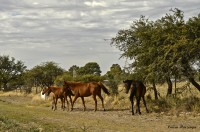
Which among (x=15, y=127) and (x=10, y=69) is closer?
(x=15, y=127)

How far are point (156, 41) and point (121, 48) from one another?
5.54 metres

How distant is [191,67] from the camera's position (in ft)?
66.8

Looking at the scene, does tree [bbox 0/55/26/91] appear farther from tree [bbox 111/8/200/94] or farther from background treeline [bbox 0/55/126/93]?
tree [bbox 111/8/200/94]

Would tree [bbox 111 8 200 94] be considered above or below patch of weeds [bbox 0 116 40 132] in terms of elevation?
above

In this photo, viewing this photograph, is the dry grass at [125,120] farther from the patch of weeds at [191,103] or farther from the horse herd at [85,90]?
the horse herd at [85,90]

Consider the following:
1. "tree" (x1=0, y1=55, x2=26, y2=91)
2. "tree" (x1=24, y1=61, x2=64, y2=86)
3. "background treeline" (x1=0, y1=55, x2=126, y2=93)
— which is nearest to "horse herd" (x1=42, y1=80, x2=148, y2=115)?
"background treeline" (x1=0, y1=55, x2=126, y2=93)

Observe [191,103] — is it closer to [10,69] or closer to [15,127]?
[15,127]

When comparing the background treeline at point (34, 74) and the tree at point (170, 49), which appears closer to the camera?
the tree at point (170, 49)

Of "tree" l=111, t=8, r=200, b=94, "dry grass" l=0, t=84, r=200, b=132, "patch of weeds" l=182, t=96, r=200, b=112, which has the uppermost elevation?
"tree" l=111, t=8, r=200, b=94

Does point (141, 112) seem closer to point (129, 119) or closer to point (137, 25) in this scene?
point (129, 119)

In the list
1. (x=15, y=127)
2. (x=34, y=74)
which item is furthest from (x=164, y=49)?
(x=34, y=74)

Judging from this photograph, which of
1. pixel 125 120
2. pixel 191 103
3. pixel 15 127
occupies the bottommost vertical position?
pixel 125 120

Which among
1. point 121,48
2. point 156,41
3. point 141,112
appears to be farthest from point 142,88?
point 121,48

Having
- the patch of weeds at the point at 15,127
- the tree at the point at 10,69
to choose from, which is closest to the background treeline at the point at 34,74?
the tree at the point at 10,69
